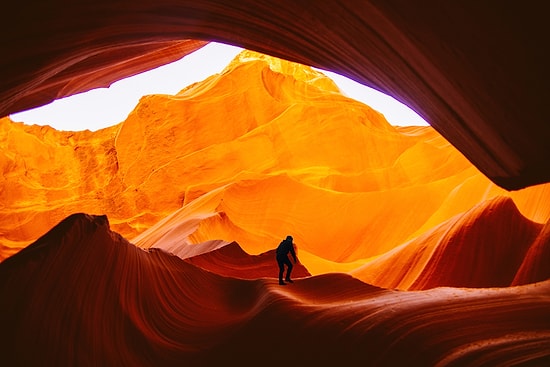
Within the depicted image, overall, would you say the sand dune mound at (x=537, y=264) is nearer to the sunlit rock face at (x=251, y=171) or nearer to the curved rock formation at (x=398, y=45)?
the curved rock formation at (x=398, y=45)

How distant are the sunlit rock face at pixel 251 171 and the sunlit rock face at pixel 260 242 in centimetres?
7

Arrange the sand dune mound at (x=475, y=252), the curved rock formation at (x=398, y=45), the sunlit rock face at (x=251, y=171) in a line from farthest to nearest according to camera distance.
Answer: the sunlit rock face at (x=251, y=171)
the sand dune mound at (x=475, y=252)
the curved rock formation at (x=398, y=45)

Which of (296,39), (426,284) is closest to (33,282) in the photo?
(296,39)

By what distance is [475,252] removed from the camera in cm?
880

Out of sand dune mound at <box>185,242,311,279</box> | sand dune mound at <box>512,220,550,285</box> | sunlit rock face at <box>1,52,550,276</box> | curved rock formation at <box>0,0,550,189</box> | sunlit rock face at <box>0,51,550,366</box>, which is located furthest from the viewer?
sunlit rock face at <box>1,52,550,276</box>

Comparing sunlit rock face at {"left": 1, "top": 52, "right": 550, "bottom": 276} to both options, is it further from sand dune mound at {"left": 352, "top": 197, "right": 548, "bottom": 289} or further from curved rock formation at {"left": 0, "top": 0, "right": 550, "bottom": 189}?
curved rock formation at {"left": 0, "top": 0, "right": 550, "bottom": 189}

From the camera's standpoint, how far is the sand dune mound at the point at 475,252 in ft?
28.3

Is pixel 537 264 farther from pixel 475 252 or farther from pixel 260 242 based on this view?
pixel 260 242

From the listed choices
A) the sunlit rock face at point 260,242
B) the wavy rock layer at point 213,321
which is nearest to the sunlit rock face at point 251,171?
the sunlit rock face at point 260,242

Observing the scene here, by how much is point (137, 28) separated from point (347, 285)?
13.0 feet

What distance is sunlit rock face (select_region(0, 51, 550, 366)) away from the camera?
3992 mm

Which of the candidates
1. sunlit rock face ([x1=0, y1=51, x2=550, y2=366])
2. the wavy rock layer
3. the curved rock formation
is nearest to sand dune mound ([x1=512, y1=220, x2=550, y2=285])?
sunlit rock face ([x1=0, y1=51, x2=550, y2=366])

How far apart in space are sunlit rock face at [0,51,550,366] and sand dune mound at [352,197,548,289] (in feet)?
0.10

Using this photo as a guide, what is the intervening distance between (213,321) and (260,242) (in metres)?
9.14
